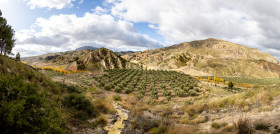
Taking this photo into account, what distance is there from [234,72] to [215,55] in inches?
1352

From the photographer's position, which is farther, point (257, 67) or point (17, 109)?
point (257, 67)

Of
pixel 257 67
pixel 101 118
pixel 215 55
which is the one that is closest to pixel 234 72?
pixel 257 67

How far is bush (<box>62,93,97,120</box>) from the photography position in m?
6.42

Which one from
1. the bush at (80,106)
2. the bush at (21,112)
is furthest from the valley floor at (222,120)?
the bush at (21,112)

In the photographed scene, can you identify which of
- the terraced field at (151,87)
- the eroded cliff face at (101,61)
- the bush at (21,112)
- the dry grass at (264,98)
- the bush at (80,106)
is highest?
the eroded cliff face at (101,61)

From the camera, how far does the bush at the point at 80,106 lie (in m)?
6.42

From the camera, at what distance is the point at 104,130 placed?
602 cm

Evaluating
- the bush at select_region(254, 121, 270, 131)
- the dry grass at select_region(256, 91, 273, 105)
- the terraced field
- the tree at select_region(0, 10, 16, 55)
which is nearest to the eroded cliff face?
the terraced field

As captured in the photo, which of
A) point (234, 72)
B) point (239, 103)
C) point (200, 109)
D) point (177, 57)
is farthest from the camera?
point (177, 57)

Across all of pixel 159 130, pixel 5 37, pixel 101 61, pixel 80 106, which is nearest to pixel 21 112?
pixel 80 106

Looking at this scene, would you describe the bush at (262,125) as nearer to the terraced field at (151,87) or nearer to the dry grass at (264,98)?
the dry grass at (264,98)

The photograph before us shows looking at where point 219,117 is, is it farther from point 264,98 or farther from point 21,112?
point 21,112

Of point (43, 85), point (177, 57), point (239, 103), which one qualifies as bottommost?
point (239, 103)

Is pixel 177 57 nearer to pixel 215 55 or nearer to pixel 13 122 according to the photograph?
pixel 215 55
